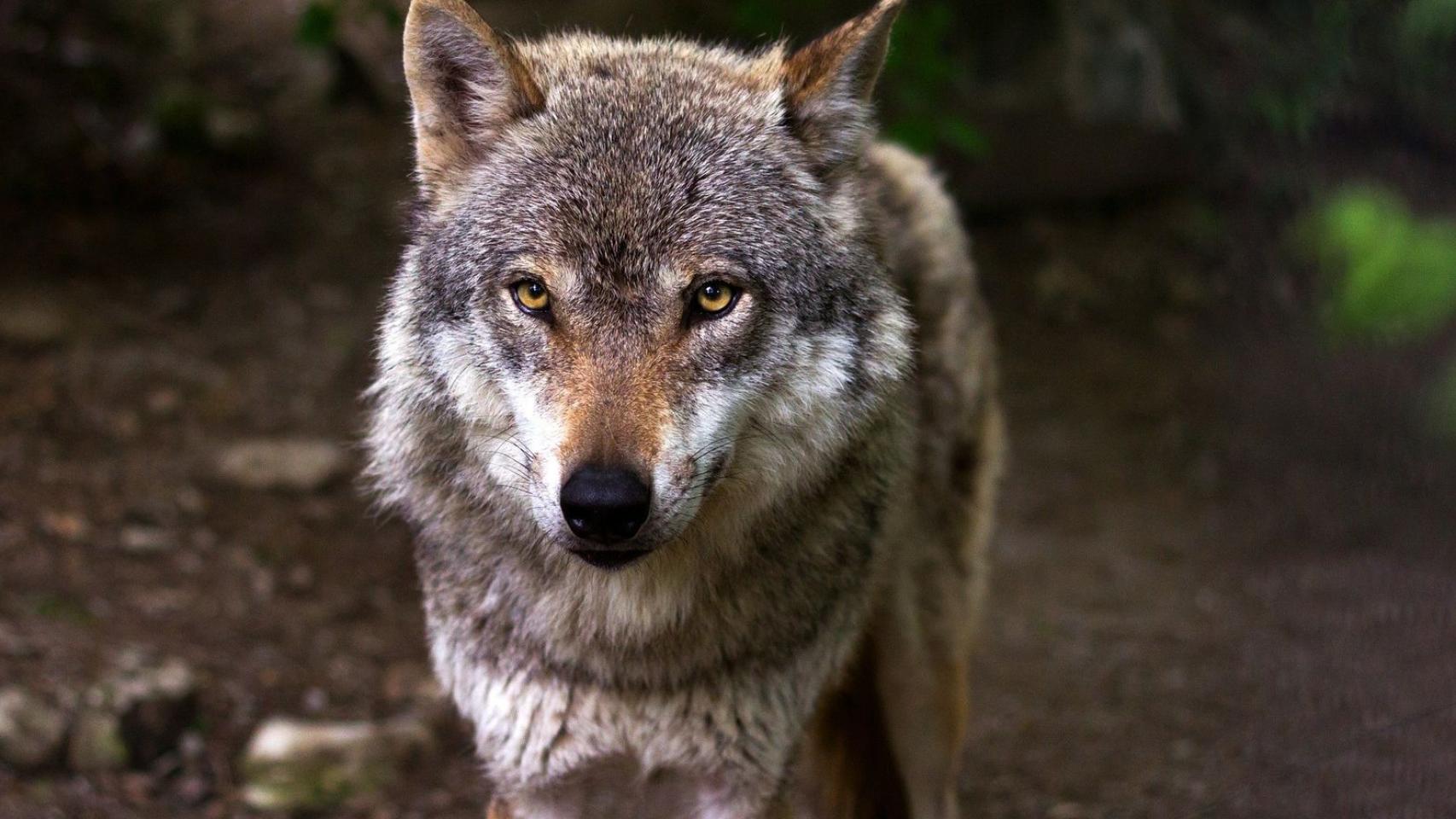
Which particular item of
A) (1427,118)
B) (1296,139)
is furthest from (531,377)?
(1296,139)

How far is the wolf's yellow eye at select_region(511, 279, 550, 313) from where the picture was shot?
2.95 meters

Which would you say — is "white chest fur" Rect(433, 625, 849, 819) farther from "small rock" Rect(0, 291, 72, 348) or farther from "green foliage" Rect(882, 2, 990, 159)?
"small rock" Rect(0, 291, 72, 348)

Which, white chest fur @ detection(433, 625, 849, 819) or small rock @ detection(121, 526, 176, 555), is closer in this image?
white chest fur @ detection(433, 625, 849, 819)

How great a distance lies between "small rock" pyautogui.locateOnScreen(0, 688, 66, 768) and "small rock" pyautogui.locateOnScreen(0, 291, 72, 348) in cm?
248

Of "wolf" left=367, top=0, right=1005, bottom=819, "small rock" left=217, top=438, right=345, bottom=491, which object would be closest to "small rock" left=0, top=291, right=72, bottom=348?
"small rock" left=217, top=438, right=345, bottom=491

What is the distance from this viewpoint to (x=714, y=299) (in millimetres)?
2975

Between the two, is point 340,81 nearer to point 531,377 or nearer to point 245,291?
point 245,291

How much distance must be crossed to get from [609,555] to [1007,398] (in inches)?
226

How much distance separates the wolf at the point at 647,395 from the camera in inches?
114

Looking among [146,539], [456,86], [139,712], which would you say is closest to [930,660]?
[456,86]

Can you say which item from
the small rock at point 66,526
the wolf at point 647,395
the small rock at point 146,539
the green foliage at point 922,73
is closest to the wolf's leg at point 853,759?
the wolf at point 647,395

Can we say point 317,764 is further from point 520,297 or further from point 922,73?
point 922,73

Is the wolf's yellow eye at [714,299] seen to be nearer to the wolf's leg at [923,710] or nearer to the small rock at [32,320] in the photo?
the wolf's leg at [923,710]

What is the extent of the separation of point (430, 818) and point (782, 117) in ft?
9.15
